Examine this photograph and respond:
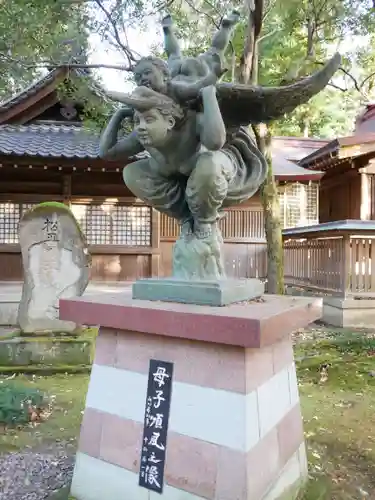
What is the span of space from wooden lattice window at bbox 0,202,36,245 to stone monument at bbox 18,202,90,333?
165 inches

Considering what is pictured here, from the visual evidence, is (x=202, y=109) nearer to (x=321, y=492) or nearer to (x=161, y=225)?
(x=321, y=492)

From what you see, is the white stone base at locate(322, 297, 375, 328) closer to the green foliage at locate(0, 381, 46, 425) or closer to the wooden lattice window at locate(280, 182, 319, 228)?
the wooden lattice window at locate(280, 182, 319, 228)

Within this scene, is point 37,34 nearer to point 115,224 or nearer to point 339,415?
point 115,224

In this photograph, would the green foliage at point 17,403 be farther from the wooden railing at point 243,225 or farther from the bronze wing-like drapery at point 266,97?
the wooden railing at point 243,225

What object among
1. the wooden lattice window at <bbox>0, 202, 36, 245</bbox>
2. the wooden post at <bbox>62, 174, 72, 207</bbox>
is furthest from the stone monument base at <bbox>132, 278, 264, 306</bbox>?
the wooden lattice window at <bbox>0, 202, 36, 245</bbox>

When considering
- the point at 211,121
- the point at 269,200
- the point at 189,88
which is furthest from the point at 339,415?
the point at 269,200

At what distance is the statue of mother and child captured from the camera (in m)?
2.04

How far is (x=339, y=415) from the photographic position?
12.8 ft

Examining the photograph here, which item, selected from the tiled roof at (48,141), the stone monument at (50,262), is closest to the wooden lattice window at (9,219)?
the tiled roof at (48,141)

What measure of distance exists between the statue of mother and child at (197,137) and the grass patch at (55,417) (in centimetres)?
195

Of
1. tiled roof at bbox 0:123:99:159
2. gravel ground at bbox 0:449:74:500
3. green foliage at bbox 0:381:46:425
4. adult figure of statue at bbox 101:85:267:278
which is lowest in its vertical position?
gravel ground at bbox 0:449:74:500

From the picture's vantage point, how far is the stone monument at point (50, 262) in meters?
5.67

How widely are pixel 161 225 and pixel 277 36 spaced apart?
16.9 feet

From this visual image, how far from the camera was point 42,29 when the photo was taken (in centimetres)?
698
